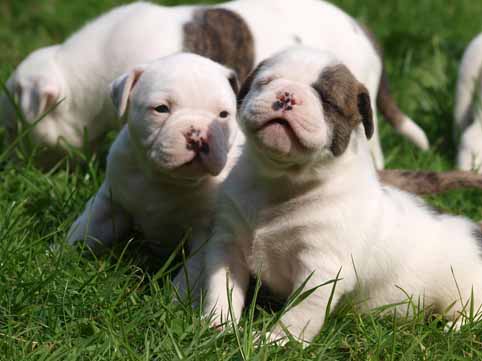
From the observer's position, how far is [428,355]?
3.46 m

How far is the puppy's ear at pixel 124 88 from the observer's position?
4301mm

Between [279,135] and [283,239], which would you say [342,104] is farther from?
[283,239]

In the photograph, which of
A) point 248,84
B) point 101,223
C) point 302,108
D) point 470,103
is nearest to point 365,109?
point 302,108

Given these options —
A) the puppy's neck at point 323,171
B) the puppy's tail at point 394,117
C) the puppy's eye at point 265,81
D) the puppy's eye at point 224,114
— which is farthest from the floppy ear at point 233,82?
the puppy's tail at point 394,117

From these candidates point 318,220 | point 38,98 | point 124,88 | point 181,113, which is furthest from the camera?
point 38,98

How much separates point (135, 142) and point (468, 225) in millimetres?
1665

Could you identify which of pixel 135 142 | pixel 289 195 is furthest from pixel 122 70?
pixel 289 195

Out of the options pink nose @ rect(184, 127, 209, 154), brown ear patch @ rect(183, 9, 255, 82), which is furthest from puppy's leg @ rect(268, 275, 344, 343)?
brown ear patch @ rect(183, 9, 255, 82)

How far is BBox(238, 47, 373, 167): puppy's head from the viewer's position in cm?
342

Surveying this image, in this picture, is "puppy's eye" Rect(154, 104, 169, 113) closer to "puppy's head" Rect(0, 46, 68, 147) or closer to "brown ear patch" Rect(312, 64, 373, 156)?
"brown ear patch" Rect(312, 64, 373, 156)

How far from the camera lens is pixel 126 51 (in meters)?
5.62

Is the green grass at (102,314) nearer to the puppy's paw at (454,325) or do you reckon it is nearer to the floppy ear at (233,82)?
the puppy's paw at (454,325)

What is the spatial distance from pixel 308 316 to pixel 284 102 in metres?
0.87

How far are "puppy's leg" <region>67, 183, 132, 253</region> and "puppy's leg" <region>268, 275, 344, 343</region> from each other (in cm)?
122
